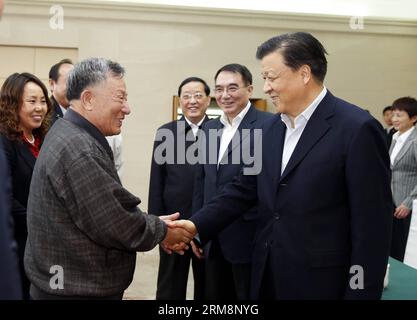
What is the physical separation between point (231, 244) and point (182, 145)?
38.8 inches

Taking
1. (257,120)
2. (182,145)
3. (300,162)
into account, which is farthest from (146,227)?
(182,145)

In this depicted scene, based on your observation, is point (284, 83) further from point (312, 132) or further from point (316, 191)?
point (316, 191)

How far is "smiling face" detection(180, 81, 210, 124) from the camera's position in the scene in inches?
138

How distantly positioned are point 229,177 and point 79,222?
1.20m

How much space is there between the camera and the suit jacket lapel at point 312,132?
5.90ft

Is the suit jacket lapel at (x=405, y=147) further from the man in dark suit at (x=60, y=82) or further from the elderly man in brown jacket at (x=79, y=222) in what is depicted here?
the elderly man in brown jacket at (x=79, y=222)

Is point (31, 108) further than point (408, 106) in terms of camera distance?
No

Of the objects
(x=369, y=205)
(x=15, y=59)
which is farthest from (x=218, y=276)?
(x=15, y=59)

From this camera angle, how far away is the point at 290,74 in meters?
1.86

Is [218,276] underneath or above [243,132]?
underneath

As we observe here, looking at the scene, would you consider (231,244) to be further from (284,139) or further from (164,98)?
(164,98)

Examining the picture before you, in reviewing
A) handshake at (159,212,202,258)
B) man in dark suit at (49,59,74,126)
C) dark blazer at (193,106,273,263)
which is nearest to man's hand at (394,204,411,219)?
dark blazer at (193,106,273,263)

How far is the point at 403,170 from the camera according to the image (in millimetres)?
4434

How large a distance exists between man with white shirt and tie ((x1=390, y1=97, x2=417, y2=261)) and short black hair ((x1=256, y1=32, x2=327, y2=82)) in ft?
8.90
